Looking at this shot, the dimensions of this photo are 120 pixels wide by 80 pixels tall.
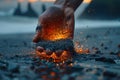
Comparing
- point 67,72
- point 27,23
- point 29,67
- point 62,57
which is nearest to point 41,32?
point 62,57

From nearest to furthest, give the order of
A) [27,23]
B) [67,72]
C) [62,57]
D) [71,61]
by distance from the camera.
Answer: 1. [67,72]
2. [71,61]
3. [62,57]
4. [27,23]

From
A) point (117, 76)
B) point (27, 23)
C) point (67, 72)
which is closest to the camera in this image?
point (117, 76)

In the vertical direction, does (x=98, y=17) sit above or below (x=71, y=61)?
above

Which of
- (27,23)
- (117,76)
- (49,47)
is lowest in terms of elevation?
(117,76)

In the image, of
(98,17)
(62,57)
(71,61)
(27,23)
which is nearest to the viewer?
(71,61)

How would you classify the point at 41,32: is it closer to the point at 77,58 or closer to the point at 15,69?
the point at 77,58

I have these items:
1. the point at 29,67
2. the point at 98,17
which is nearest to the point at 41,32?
the point at 29,67

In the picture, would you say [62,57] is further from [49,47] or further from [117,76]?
[117,76]

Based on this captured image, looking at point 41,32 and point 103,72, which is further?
point 41,32

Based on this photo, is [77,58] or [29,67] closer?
[29,67]
